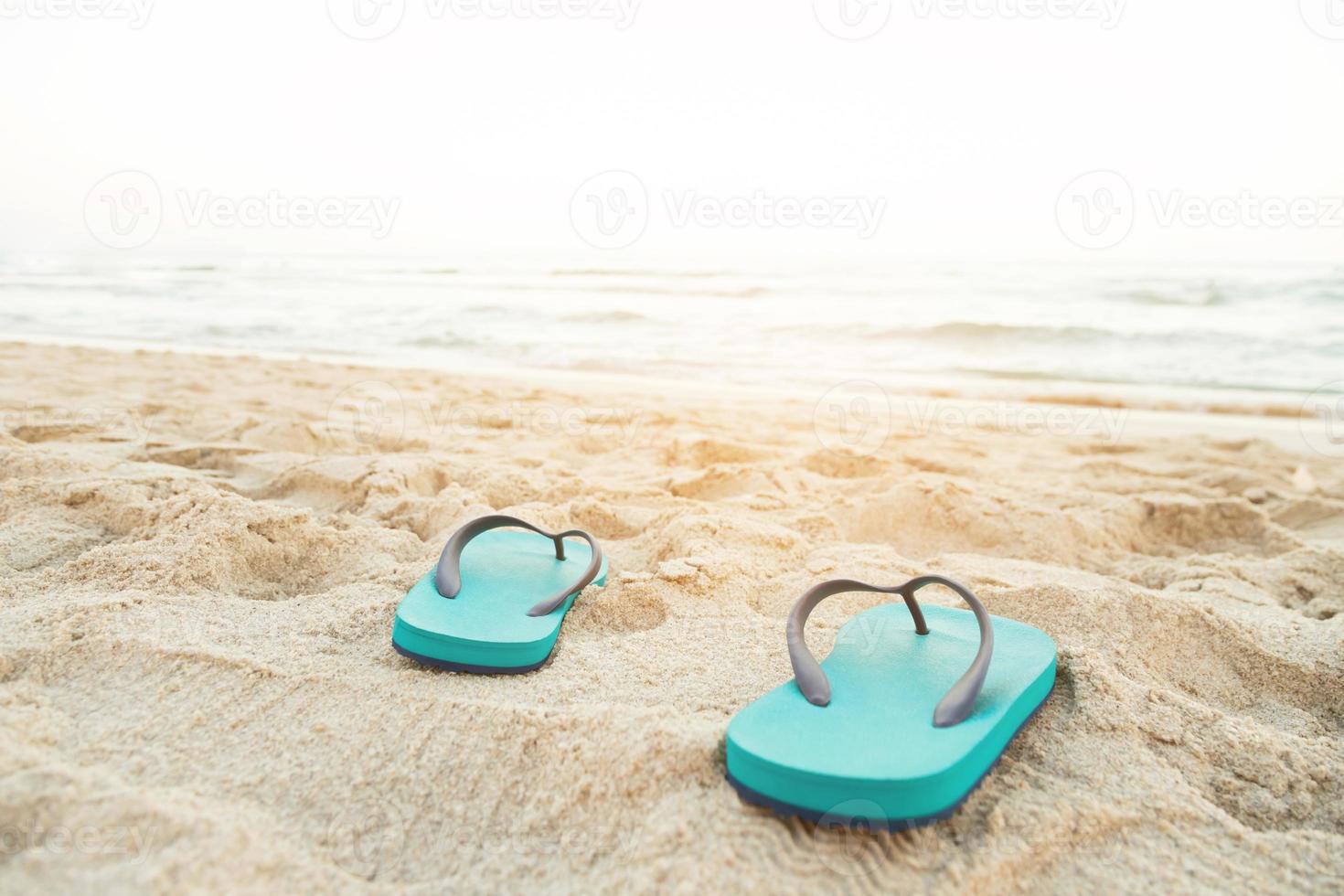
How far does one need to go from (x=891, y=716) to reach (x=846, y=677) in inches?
5.1

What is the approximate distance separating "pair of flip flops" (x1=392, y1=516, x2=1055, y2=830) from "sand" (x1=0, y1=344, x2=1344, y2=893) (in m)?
0.04

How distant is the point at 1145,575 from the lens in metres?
1.96

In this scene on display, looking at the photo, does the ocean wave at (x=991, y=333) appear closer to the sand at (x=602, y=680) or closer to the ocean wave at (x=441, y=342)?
the ocean wave at (x=441, y=342)

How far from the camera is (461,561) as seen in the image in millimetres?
1605

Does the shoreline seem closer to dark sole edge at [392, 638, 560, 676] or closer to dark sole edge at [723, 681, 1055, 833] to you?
dark sole edge at [392, 638, 560, 676]

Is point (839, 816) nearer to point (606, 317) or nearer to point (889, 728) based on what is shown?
point (889, 728)

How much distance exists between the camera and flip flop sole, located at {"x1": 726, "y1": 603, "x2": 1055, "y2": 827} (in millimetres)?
891

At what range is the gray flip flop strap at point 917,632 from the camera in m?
1.04

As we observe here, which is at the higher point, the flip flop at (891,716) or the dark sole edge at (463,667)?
the flip flop at (891,716)

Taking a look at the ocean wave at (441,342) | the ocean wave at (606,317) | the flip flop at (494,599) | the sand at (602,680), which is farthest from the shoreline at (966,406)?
the flip flop at (494,599)

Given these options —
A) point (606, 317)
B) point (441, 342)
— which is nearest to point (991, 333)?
point (606, 317)

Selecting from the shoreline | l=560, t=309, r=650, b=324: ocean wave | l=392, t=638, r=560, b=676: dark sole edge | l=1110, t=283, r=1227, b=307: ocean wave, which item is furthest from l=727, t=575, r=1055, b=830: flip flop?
l=1110, t=283, r=1227, b=307: ocean wave

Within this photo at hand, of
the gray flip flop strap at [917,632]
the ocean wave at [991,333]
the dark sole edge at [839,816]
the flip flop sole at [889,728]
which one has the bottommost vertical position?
the dark sole edge at [839,816]

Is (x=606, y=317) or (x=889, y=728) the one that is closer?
(x=889, y=728)
